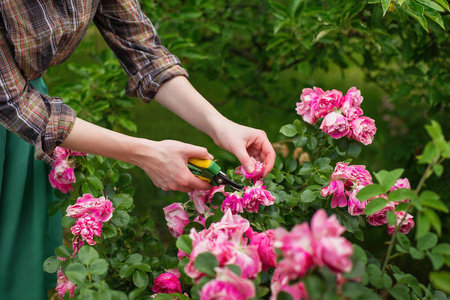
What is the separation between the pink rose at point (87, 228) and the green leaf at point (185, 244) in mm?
394

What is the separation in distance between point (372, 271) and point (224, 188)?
1.79ft

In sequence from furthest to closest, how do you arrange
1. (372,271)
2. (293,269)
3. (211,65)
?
(211,65) → (372,271) → (293,269)

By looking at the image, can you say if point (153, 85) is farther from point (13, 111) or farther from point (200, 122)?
point (13, 111)

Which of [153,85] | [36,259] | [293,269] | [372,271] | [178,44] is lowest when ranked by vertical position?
[36,259]

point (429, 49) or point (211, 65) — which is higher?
point (429, 49)

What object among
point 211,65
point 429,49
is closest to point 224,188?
point 429,49

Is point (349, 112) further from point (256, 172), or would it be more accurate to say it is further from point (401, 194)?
point (401, 194)

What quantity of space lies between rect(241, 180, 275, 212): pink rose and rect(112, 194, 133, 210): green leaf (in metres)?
0.39

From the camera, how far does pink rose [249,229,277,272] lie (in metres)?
1.01

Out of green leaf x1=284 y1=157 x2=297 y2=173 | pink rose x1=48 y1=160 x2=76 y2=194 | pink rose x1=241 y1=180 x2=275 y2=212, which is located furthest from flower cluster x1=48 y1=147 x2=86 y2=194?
green leaf x1=284 y1=157 x2=297 y2=173

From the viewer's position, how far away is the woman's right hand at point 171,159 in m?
1.31

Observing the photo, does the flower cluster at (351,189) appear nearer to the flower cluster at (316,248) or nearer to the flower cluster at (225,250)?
the flower cluster at (225,250)

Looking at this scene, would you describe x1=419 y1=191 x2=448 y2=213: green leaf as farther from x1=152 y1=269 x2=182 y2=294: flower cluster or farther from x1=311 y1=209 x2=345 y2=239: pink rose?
x1=152 y1=269 x2=182 y2=294: flower cluster

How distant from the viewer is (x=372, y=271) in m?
0.95
